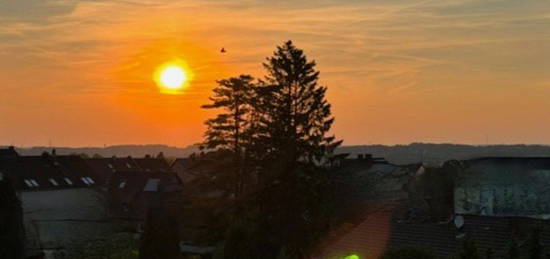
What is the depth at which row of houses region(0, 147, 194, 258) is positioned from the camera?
64750mm

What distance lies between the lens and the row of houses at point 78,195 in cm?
6475

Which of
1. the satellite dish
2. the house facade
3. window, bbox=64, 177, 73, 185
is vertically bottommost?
window, bbox=64, 177, 73, 185

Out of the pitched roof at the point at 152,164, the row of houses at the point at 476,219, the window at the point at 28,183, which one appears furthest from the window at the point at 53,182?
the row of houses at the point at 476,219

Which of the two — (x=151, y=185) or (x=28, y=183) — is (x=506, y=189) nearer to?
(x=151, y=185)

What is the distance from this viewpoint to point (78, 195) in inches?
2864

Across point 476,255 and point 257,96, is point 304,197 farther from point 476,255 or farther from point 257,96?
point 476,255

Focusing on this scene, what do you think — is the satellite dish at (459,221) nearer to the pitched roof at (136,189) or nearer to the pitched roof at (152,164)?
the pitched roof at (136,189)

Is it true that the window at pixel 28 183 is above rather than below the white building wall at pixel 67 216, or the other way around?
above

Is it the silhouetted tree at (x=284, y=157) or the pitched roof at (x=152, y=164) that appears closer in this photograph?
the silhouetted tree at (x=284, y=157)

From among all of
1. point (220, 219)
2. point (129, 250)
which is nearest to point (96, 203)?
point (129, 250)

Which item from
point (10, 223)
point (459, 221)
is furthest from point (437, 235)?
point (10, 223)

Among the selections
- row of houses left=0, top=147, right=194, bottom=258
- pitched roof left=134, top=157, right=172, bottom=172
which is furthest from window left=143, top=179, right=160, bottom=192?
pitched roof left=134, top=157, right=172, bottom=172

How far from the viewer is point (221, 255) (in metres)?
24.5

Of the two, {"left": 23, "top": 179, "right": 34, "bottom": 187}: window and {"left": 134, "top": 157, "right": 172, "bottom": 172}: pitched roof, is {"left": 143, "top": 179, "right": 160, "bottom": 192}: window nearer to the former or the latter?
{"left": 23, "top": 179, "right": 34, "bottom": 187}: window
